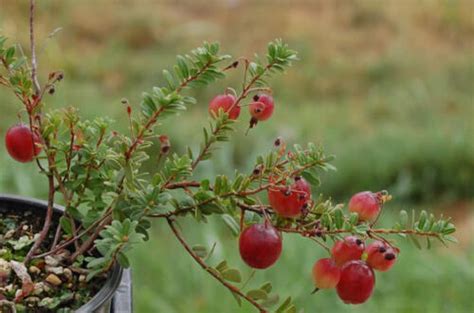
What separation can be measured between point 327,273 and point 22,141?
0.34m

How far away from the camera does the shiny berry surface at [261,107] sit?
0.87 meters

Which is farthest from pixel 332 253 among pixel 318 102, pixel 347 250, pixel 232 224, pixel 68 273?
pixel 318 102

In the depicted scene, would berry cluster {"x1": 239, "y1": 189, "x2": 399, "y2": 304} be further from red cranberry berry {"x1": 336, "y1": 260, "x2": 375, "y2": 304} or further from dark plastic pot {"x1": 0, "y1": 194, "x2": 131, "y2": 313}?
dark plastic pot {"x1": 0, "y1": 194, "x2": 131, "y2": 313}

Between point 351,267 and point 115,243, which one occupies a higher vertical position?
point 351,267

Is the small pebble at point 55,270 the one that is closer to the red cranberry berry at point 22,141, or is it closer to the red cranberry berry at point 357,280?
the red cranberry berry at point 22,141

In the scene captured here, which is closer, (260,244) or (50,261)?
(260,244)

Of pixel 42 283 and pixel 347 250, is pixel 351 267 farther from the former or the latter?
pixel 42 283

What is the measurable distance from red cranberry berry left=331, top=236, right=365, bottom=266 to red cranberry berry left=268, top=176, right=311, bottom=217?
48 millimetres

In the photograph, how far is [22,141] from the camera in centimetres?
89

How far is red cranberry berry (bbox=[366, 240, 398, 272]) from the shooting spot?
0.79 meters

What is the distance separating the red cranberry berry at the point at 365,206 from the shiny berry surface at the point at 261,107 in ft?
0.43

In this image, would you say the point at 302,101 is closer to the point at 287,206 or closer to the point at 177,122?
the point at 177,122

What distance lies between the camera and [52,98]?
325 cm

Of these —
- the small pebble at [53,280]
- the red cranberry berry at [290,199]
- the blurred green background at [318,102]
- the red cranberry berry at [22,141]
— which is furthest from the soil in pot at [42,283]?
the blurred green background at [318,102]
